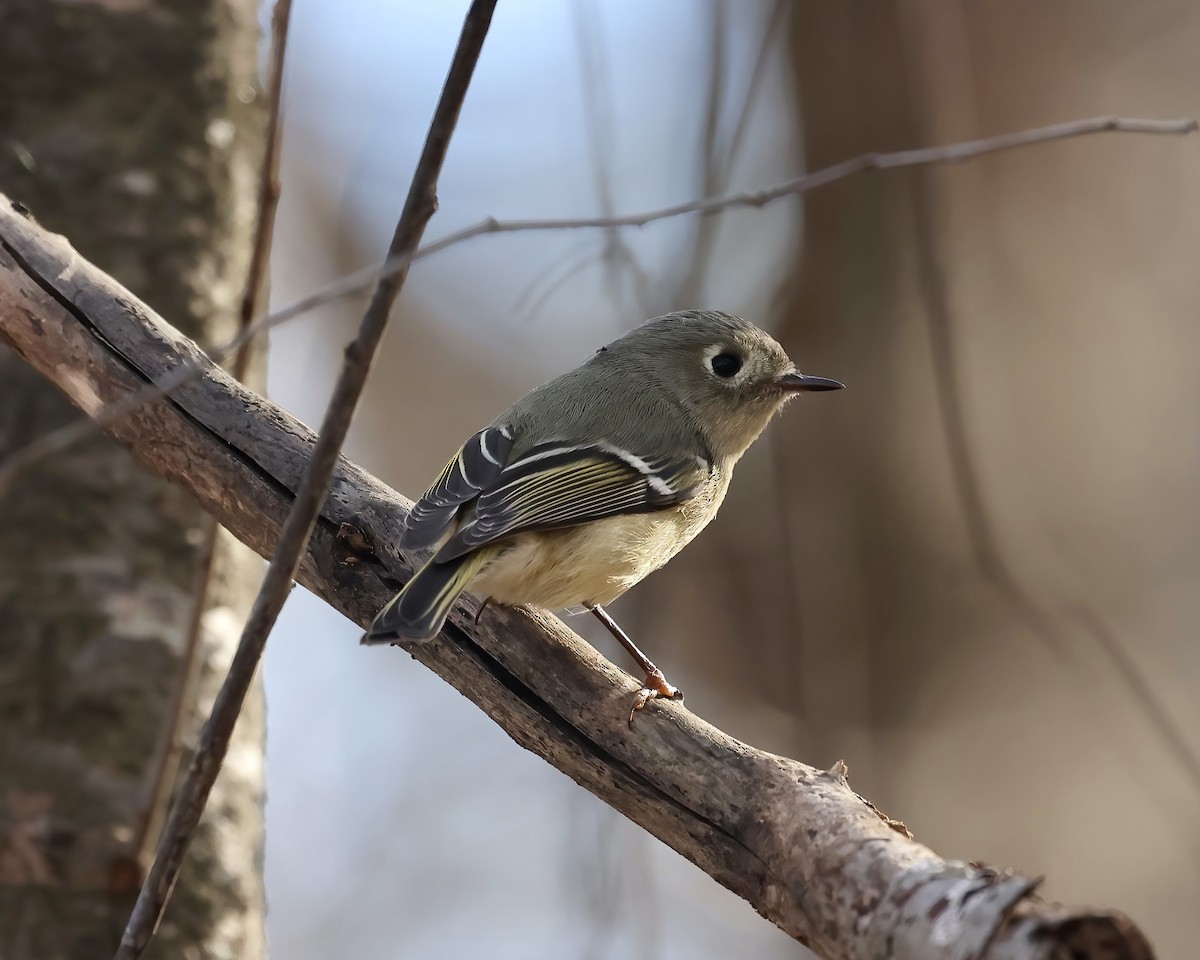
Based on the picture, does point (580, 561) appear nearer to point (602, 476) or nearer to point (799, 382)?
point (602, 476)

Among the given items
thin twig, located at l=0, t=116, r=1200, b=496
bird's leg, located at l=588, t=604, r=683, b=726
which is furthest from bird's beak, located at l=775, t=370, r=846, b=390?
thin twig, located at l=0, t=116, r=1200, b=496

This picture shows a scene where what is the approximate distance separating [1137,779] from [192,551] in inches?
97.5

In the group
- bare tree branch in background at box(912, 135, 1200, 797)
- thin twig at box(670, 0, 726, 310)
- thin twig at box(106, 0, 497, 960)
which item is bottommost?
thin twig at box(106, 0, 497, 960)

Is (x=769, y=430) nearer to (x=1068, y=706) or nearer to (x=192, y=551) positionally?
(x=1068, y=706)

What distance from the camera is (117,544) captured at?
1.64 m

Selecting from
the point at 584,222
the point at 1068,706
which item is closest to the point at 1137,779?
the point at 1068,706

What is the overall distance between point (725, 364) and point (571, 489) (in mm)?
573

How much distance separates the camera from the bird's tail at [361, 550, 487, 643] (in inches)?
49.3

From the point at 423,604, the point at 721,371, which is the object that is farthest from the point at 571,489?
the point at 721,371

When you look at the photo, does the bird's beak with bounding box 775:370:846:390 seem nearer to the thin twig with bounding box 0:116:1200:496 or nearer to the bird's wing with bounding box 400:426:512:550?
the bird's wing with bounding box 400:426:512:550

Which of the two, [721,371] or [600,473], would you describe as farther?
[721,371]

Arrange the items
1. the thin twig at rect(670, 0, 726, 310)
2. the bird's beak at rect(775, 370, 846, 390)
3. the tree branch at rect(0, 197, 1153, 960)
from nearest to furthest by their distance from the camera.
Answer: the tree branch at rect(0, 197, 1153, 960) → the thin twig at rect(670, 0, 726, 310) → the bird's beak at rect(775, 370, 846, 390)

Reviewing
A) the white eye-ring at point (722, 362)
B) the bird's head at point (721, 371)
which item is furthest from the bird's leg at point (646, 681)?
the white eye-ring at point (722, 362)

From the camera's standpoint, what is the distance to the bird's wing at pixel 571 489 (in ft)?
5.10
